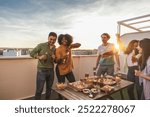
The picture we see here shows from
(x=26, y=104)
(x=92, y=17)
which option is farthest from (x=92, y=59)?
(x=26, y=104)

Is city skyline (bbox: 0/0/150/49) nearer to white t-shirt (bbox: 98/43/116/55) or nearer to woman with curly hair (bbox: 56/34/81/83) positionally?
woman with curly hair (bbox: 56/34/81/83)

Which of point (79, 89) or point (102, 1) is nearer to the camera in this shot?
point (79, 89)

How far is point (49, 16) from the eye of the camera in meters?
2.17

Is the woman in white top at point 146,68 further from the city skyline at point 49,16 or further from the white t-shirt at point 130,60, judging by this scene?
the city skyline at point 49,16

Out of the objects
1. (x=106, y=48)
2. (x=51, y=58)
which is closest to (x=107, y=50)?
(x=106, y=48)

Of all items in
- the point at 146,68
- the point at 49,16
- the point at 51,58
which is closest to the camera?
the point at 146,68

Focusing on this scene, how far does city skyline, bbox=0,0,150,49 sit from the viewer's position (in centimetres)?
192

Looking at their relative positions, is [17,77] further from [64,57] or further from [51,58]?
A: [64,57]

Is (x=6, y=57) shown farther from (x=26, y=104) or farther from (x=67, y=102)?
(x=67, y=102)

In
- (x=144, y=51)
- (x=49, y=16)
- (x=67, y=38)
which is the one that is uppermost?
(x=49, y=16)

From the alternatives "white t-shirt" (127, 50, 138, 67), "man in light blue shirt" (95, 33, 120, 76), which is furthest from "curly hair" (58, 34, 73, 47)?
"white t-shirt" (127, 50, 138, 67)

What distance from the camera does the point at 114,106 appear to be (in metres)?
1.27

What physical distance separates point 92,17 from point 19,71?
3.81 ft

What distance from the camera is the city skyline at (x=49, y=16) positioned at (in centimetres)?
192
